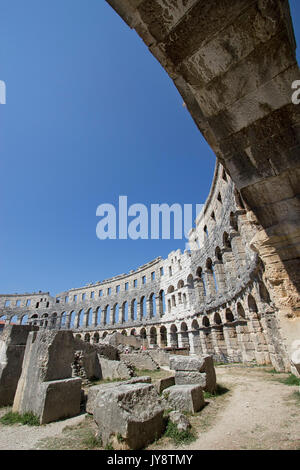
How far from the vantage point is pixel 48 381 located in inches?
177

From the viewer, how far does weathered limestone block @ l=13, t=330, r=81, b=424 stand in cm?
421

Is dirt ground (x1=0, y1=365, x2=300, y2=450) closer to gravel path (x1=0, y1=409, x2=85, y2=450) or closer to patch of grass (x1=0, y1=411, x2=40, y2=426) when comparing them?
gravel path (x1=0, y1=409, x2=85, y2=450)

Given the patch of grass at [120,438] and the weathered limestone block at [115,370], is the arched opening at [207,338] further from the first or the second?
the patch of grass at [120,438]

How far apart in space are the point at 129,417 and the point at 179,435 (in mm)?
899

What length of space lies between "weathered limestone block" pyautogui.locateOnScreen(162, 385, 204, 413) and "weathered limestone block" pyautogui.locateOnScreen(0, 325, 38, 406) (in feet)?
14.2

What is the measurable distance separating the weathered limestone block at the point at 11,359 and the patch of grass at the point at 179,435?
4826 millimetres

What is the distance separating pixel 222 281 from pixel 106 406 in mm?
12491

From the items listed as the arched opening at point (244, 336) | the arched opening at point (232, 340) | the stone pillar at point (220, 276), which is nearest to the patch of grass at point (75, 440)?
the arched opening at point (244, 336)

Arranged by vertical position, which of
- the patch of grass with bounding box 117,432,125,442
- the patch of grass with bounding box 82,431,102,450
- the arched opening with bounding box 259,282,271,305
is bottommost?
the patch of grass with bounding box 82,431,102,450

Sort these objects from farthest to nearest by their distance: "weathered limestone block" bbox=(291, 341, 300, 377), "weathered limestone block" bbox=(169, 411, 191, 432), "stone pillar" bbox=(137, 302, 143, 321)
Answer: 1. "stone pillar" bbox=(137, 302, 143, 321)
2. "weathered limestone block" bbox=(169, 411, 191, 432)
3. "weathered limestone block" bbox=(291, 341, 300, 377)

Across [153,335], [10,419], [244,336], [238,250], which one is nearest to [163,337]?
[153,335]

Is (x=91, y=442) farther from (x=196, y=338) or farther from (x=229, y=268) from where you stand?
(x=196, y=338)

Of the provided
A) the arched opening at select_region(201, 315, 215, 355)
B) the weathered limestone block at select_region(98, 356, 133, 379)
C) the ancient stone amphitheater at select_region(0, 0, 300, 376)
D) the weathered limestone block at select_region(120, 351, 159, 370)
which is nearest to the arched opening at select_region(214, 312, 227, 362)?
the arched opening at select_region(201, 315, 215, 355)
